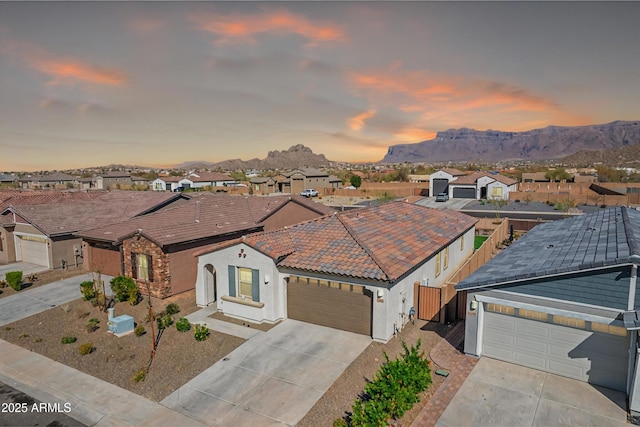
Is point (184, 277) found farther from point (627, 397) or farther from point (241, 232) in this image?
point (627, 397)

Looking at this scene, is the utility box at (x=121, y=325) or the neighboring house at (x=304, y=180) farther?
the neighboring house at (x=304, y=180)

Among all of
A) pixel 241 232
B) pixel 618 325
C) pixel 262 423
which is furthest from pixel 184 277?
pixel 618 325

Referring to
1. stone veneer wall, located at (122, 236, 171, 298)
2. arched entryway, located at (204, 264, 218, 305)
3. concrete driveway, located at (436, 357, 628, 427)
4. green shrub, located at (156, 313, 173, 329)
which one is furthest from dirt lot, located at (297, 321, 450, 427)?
stone veneer wall, located at (122, 236, 171, 298)

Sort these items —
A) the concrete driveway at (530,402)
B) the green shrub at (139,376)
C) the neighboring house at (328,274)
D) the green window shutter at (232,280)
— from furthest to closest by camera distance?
1. the green window shutter at (232,280)
2. the neighboring house at (328,274)
3. the green shrub at (139,376)
4. the concrete driveway at (530,402)

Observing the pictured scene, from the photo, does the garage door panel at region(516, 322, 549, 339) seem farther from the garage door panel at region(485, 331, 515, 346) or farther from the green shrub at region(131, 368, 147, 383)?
the green shrub at region(131, 368, 147, 383)

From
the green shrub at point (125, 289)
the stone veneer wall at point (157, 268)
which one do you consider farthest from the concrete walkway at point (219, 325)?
the green shrub at point (125, 289)

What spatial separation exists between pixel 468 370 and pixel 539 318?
8.93ft

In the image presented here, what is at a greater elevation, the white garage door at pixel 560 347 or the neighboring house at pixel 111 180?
the neighboring house at pixel 111 180

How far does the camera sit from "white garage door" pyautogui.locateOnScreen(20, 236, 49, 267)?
26.6 m

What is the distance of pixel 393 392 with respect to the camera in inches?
385

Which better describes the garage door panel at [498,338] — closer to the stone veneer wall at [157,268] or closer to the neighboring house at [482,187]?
the stone veneer wall at [157,268]

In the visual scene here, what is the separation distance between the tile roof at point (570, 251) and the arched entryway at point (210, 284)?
11.4m

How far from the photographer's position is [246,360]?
13469 mm

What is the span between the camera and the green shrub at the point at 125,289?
19.1m
